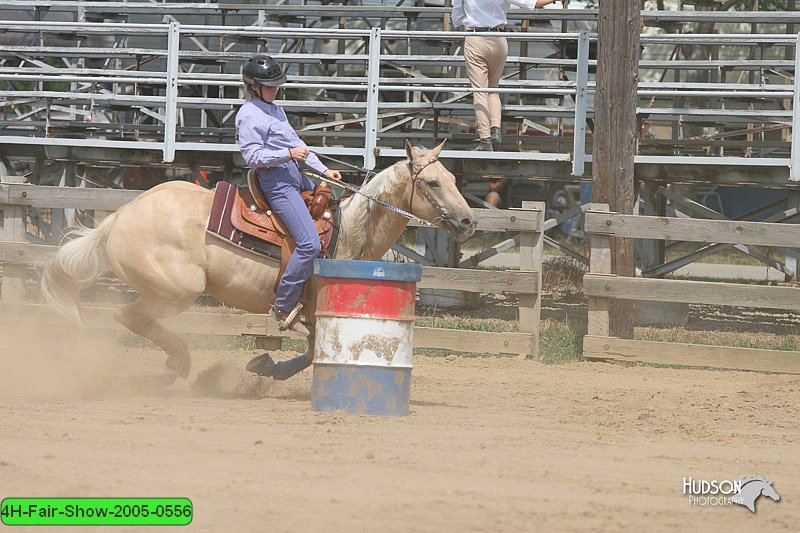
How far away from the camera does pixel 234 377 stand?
935 centimetres

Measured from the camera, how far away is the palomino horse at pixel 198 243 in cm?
801

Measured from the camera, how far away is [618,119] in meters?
11.1

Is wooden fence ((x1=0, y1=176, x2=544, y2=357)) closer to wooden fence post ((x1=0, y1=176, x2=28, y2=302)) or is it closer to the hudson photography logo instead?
wooden fence post ((x1=0, y1=176, x2=28, y2=302))

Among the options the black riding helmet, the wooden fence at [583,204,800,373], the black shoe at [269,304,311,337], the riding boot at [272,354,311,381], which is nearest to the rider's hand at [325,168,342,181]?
the black riding helmet

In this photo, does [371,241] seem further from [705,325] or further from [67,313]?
[705,325]

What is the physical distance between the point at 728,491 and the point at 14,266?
824 cm

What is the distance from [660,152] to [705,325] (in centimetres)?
228

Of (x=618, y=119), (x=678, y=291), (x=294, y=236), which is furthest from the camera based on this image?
(x=618, y=119)

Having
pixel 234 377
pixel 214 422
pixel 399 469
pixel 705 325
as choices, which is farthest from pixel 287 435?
pixel 705 325

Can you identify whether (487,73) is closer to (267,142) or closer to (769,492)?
(267,142)

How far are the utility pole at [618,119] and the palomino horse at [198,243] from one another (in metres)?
3.60

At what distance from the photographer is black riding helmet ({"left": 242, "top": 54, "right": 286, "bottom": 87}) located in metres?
7.77

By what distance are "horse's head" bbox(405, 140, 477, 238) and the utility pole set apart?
359 centimetres

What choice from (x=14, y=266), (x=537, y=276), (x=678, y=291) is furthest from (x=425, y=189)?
(x=14, y=266)
